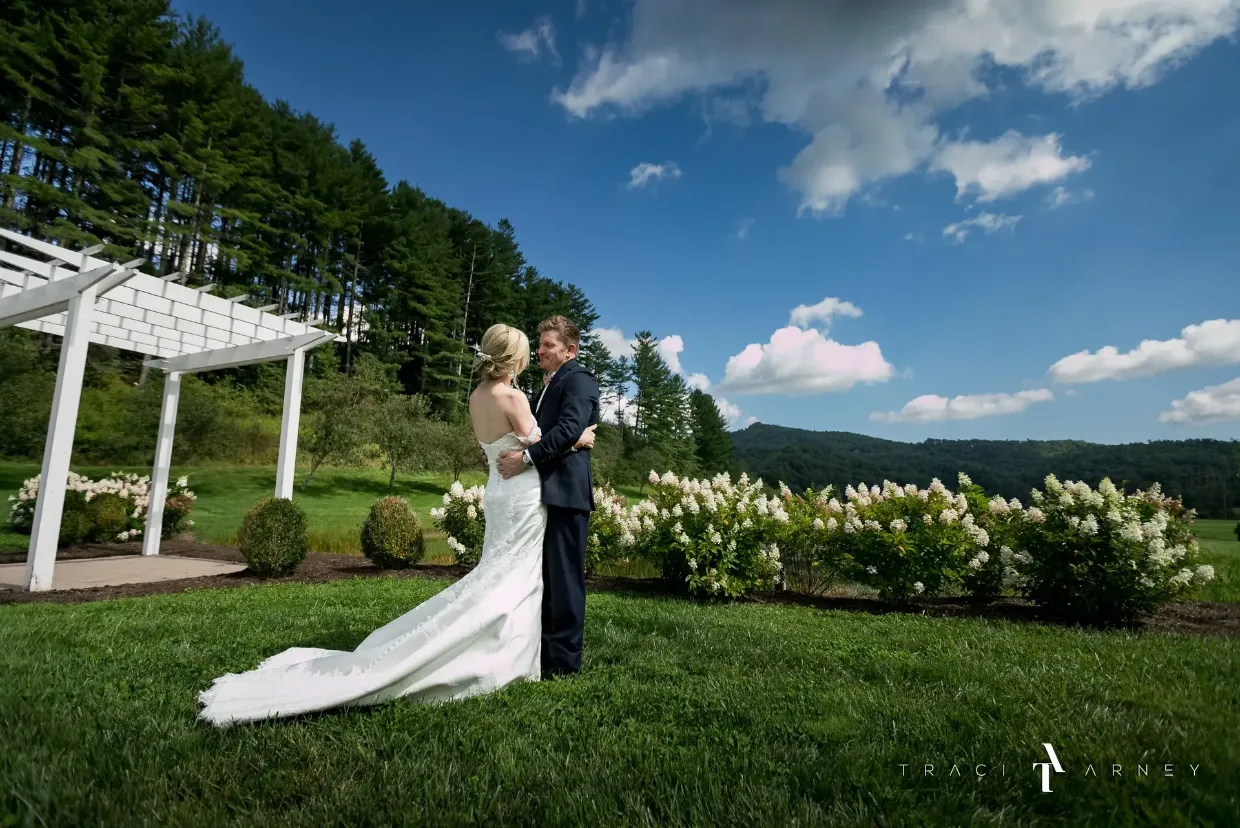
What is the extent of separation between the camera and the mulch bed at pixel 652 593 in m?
5.84

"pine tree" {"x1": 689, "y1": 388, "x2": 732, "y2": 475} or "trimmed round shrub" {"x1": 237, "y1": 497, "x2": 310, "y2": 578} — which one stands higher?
"pine tree" {"x1": 689, "y1": 388, "x2": 732, "y2": 475}

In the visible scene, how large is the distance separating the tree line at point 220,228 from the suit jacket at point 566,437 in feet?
40.2

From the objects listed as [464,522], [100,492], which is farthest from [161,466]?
[464,522]

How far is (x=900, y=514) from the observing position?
6.78m

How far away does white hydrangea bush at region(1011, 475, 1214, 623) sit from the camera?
5484 millimetres

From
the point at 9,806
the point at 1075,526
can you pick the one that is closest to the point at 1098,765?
the point at 9,806

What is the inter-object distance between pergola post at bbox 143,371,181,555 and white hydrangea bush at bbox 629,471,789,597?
8.01 meters

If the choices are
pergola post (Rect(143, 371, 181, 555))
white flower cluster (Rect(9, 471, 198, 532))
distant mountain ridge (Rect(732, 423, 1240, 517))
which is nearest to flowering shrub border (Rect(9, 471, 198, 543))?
A: white flower cluster (Rect(9, 471, 198, 532))

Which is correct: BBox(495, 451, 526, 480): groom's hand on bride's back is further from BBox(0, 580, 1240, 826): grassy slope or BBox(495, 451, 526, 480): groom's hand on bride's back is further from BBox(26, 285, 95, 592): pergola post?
BBox(26, 285, 95, 592): pergola post

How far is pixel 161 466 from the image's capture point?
9.57 m

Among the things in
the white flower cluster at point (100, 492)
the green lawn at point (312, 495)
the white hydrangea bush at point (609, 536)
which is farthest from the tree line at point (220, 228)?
the white hydrangea bush at point (609, 536)

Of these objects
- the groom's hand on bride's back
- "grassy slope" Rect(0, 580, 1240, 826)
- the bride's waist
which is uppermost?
the groom's hand on bride's back

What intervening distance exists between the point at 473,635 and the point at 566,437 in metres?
1.16

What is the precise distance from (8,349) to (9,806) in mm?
22205
